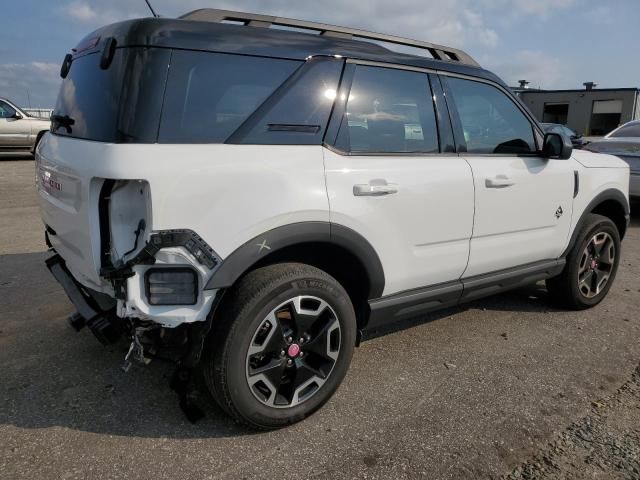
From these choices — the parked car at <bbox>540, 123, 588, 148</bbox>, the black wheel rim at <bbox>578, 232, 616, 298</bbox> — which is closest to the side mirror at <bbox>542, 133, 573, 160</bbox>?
the parked car at <bbox>540, 123, 588, 148</bbox>

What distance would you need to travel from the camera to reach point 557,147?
369 cm

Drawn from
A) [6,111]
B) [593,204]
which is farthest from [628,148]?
[6,111]

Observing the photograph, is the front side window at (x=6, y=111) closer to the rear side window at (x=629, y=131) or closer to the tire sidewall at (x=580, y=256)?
the rear side window at (x=629, y=131)

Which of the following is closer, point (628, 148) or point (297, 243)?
point (297, 243)

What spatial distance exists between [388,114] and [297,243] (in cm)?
100

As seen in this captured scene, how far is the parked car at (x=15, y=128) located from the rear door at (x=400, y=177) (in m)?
14.1

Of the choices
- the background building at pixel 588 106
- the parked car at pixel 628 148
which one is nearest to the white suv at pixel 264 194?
the parked car at pixel 628 148

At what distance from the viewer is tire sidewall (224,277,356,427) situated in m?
2.45

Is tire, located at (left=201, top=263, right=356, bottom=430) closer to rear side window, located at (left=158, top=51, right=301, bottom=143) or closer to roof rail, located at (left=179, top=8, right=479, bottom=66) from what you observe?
rear side window, located at (left=158, top=51, right=301, bottom=143)

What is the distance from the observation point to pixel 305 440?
2.62m

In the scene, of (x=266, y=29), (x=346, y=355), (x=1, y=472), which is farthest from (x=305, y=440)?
(x=266, y=29)

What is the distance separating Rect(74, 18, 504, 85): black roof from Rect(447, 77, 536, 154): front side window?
459mm

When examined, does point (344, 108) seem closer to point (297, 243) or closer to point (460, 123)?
point (297, 243)

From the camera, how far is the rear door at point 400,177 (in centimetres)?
277
